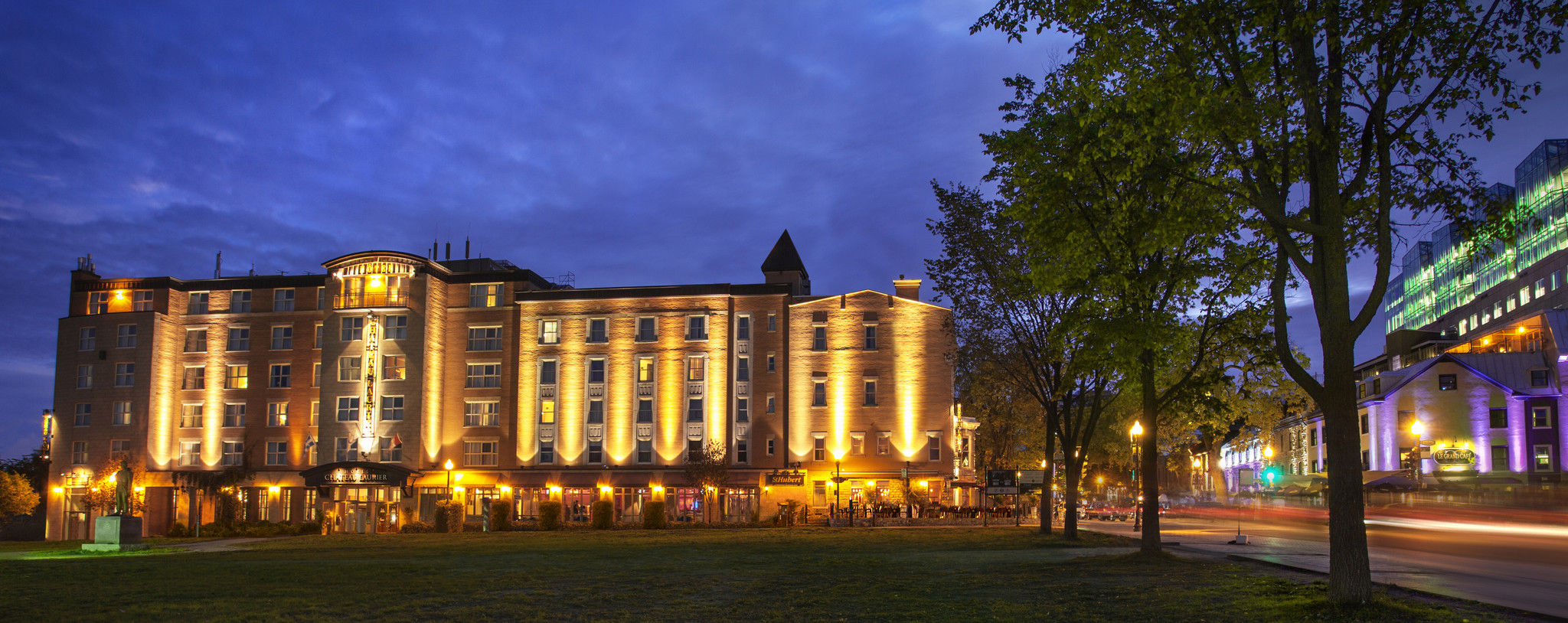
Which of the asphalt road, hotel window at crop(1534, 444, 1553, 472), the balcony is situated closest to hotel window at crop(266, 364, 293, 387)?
the balcony

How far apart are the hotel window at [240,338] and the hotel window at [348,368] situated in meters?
8.19

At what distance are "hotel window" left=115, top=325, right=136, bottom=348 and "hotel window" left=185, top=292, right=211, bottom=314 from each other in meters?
3.47

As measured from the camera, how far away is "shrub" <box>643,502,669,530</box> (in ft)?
164

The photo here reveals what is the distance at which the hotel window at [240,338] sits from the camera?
225ft

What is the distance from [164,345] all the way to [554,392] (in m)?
26.5

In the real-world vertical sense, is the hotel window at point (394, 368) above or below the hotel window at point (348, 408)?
above

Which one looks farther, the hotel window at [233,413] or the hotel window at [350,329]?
the hotel window at [233,413]

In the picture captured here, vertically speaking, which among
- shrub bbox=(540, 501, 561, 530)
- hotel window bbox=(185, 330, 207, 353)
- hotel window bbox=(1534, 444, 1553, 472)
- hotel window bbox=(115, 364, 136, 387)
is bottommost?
shrub bbox=(540, 501, 561, 530)

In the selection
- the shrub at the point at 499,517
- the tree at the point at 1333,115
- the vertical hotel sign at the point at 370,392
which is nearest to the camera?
the tree at the point at 1333,115

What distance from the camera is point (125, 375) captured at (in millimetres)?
67250

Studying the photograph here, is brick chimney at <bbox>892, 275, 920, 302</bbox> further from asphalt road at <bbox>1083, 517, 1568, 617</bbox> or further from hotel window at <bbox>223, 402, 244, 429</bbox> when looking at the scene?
hotel window at <bbox>223, 402, 244, 429</bbox>

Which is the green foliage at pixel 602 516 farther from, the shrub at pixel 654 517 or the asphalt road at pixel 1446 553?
the asphalt road at pixel 1446 553

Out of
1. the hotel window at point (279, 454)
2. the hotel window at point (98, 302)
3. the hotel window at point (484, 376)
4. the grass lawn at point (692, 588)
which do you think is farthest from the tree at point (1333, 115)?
the hotel window at point (98, 302)

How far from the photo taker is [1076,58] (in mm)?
16906
